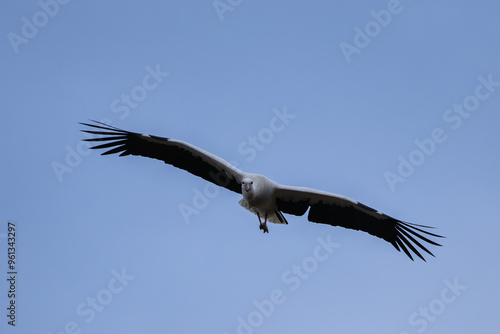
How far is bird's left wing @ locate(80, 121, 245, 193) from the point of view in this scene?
14711mm

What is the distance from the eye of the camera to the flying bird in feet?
47.8

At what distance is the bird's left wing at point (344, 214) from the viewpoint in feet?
47.8

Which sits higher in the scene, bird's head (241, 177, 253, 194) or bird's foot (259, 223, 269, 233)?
bird's head (241, 177, 253, 194)

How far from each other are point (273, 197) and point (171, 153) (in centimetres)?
205

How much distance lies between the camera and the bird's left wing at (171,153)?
1471 centimetres

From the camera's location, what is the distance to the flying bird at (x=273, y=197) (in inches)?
573

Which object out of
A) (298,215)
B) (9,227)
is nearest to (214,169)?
(298,215)

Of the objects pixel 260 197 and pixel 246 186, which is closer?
pixel 246 186

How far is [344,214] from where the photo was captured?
14.9 meters

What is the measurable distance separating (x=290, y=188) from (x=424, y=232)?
2480mm

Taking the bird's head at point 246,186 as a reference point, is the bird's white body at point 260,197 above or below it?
below

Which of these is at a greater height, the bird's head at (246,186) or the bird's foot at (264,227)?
the bird's head at (246,186)

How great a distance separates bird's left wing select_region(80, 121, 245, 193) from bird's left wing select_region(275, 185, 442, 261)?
993 millimetres

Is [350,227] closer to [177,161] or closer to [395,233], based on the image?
[395,233]
